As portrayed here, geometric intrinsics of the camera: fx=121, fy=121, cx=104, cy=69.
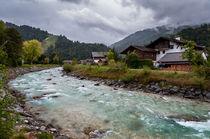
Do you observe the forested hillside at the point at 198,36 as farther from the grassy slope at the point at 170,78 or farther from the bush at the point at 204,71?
the bush at the point at 204,71

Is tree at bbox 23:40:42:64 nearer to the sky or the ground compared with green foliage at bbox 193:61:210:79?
nearer to the sky

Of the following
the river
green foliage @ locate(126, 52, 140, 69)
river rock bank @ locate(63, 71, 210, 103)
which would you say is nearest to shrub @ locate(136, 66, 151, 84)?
river rock bank @ locate(63, 71, 210, 103)

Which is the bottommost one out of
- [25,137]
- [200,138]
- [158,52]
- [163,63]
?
[200,138]

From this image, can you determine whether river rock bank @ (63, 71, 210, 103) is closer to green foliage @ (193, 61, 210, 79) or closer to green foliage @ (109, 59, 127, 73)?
green foliage @ (193, 61, 210, 79)

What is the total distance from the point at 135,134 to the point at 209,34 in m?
101

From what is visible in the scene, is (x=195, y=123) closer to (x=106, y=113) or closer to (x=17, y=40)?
(x=106, y=113)

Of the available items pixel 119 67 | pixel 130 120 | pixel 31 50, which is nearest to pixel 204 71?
pixel 130 120

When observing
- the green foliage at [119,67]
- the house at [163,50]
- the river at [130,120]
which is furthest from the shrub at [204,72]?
the house at [163,50]

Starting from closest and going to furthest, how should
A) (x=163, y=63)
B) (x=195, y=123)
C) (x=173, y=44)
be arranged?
1. (x=195, y=123)
2. (x=163, y=63)
3. (x=173, y=44)

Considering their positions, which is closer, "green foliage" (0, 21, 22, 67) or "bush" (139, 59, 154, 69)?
"bush" (139, 59, 154, 69)

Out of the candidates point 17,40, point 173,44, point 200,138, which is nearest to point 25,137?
point 200,138

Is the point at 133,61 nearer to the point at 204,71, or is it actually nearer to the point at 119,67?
the point at 119,67

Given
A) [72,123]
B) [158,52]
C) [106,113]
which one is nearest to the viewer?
[72,123]

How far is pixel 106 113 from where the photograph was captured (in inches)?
320
